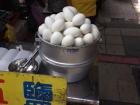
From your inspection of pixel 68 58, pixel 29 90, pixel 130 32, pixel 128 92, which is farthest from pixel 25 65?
pixel 130 32

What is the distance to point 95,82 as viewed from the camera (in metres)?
1.78

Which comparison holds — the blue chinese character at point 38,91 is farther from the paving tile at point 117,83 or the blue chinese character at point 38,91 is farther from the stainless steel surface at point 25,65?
the paving tile at point 117,83

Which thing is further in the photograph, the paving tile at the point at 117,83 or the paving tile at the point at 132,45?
the paving tile at the point at 132,45

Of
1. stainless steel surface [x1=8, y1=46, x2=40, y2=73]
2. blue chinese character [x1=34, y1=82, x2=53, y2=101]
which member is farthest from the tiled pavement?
blue chinese character [x1=34, y1=82, x2=53, y2=101]

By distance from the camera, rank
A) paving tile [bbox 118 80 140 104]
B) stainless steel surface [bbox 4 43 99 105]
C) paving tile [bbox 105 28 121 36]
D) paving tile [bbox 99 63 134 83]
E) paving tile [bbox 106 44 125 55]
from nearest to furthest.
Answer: stainless steel surface [bbox 4 43 99 105] < paving tile [bbox 118 80 140 104] < paving tile [bbox 99 63 134 83] < paving tile [bbox 106 44 125 55] < paving tile [bbox 105 28 121 36]

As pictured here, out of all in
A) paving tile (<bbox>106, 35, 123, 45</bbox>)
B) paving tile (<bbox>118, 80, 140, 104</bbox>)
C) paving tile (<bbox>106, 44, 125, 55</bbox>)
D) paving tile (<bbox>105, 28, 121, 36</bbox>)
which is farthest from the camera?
paving tile (<bbox>105, 28, 121, 36</bbox>)

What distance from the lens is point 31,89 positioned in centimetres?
153

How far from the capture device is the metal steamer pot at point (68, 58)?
59.8 inches

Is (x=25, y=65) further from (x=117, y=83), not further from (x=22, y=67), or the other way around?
(x=117, y=83)

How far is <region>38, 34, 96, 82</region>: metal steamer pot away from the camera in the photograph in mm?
1519

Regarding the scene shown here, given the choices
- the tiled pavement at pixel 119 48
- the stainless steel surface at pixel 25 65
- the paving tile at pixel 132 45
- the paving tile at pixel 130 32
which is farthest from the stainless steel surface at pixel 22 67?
the paving tile at pixel 130 32

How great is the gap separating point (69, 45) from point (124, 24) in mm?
3913

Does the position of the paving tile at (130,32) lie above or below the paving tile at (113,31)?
below

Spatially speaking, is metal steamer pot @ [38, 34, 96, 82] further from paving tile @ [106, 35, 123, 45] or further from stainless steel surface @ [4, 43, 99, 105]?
paving tile @ [106, 35, 123, 45]
